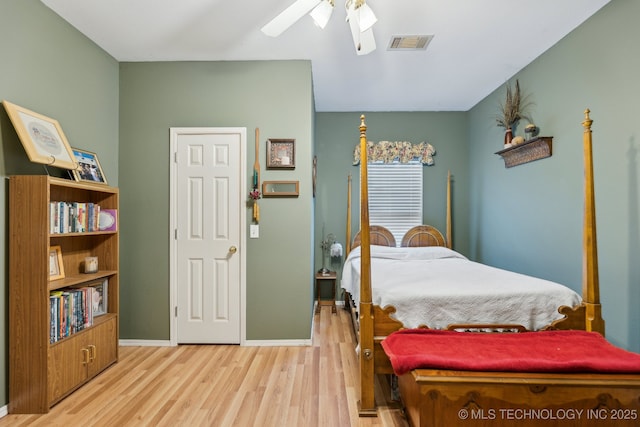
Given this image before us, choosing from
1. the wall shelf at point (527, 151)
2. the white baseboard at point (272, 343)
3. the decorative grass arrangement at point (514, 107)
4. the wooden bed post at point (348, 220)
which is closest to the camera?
the wall shelf at point (527, 151)

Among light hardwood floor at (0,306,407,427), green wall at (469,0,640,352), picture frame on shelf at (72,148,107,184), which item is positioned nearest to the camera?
light hardwood floor at (0,306,407,427)

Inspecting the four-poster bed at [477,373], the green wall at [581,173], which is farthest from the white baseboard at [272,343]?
the green wall at [581,173]

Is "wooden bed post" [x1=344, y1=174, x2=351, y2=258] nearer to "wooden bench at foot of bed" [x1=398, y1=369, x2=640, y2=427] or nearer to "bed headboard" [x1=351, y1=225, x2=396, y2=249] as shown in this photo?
"bed headboard" [x1=351, y1=225, x2=396, y2=249]

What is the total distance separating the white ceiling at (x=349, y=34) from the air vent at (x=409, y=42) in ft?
0.20

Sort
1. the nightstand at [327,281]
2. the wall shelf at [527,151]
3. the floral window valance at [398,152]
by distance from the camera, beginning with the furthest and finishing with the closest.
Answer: the floral window valance at [398,152]
the nightstand at [327,281]
the wall shelf at [527,151]

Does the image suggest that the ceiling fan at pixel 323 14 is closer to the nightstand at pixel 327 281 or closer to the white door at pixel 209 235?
the white door at pixel 209 235

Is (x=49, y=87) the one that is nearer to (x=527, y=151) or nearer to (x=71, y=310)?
(x=71, y=310)

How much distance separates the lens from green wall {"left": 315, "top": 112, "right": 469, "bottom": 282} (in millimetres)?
4645

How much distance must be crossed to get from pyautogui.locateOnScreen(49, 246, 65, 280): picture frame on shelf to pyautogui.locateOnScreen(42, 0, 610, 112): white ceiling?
1733mm

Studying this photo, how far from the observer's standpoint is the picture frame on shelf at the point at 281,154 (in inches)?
124

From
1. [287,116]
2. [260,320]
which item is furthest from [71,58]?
[260,320]

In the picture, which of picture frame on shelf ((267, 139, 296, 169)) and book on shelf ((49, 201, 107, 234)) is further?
picture frame on shelf ((267, 139, 296, 169))

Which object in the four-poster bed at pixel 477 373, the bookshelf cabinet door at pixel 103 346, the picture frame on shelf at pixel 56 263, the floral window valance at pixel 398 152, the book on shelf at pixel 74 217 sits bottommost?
the bookshelf cabinet door at pixel 103 346

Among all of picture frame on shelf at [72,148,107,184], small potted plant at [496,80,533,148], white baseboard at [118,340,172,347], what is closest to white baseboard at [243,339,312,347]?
white baseboard at [118,340,172,347]
